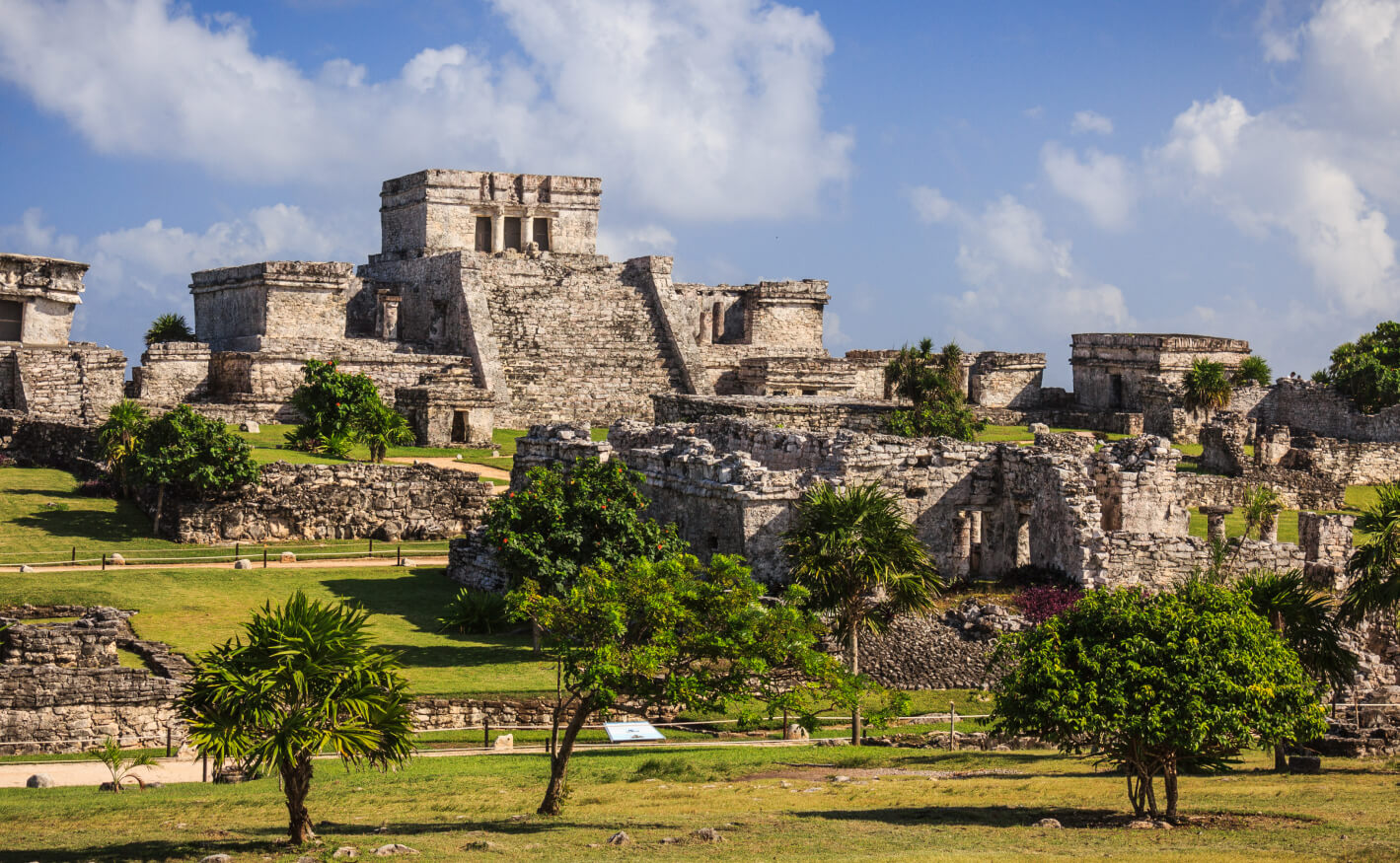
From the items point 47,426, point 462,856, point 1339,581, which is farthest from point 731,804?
point 47,426

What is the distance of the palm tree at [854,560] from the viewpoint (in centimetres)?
2177

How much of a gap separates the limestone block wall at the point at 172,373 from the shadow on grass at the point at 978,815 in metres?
29.6

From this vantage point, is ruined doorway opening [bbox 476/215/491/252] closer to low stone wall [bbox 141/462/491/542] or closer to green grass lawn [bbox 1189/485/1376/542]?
low stone wall [bbox 141/462/491/542]

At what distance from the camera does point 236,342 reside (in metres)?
45.8

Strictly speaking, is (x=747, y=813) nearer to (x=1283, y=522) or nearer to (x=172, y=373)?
(x=1283, y=522)

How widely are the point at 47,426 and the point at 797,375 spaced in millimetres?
20930

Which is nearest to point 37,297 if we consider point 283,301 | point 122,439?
point 283,301

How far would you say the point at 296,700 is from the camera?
543 inches

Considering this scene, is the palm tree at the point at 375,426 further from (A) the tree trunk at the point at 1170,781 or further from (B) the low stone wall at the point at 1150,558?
(A) the tree trunk at the point at 1170,781

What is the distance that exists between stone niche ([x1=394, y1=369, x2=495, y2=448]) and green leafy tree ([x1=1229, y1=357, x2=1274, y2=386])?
24.9m

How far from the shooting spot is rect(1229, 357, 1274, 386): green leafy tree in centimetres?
5075

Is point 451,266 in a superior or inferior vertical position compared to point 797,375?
superior

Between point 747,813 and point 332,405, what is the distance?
2245 cm

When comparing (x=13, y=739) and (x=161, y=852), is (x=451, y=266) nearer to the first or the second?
(x=13, y=739)
